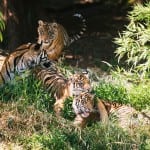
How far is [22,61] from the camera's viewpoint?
25.8ft

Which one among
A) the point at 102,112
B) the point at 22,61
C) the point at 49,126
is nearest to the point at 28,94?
the point at 49,126

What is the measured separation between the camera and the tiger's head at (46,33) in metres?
9.41

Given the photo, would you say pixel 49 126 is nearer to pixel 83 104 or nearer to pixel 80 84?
pixel 83 104

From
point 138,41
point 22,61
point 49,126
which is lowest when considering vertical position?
point 49,126

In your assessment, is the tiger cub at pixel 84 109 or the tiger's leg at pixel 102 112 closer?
the tiger cub at pixel 84 109

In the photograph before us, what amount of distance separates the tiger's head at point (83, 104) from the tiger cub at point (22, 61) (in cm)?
143

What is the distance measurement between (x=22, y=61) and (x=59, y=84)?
3.03ft

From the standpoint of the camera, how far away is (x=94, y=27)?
39.7 feet

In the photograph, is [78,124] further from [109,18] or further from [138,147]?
[109,18]

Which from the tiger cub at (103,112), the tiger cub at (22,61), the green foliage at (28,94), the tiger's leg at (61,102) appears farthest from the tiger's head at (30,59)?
the tiger cub at (103,112)

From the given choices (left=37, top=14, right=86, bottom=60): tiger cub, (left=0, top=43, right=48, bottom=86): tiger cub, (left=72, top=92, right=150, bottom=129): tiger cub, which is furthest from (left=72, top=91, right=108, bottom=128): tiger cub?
(left=37, top=14, right=86, bottom=60): tiger cub

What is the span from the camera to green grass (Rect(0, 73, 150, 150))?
6164 millimetres

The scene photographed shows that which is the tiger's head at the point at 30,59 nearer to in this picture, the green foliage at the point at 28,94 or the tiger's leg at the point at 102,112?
the green foliage at the point at 28,94

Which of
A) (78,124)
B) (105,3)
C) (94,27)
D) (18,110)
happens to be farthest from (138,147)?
(105,3)
